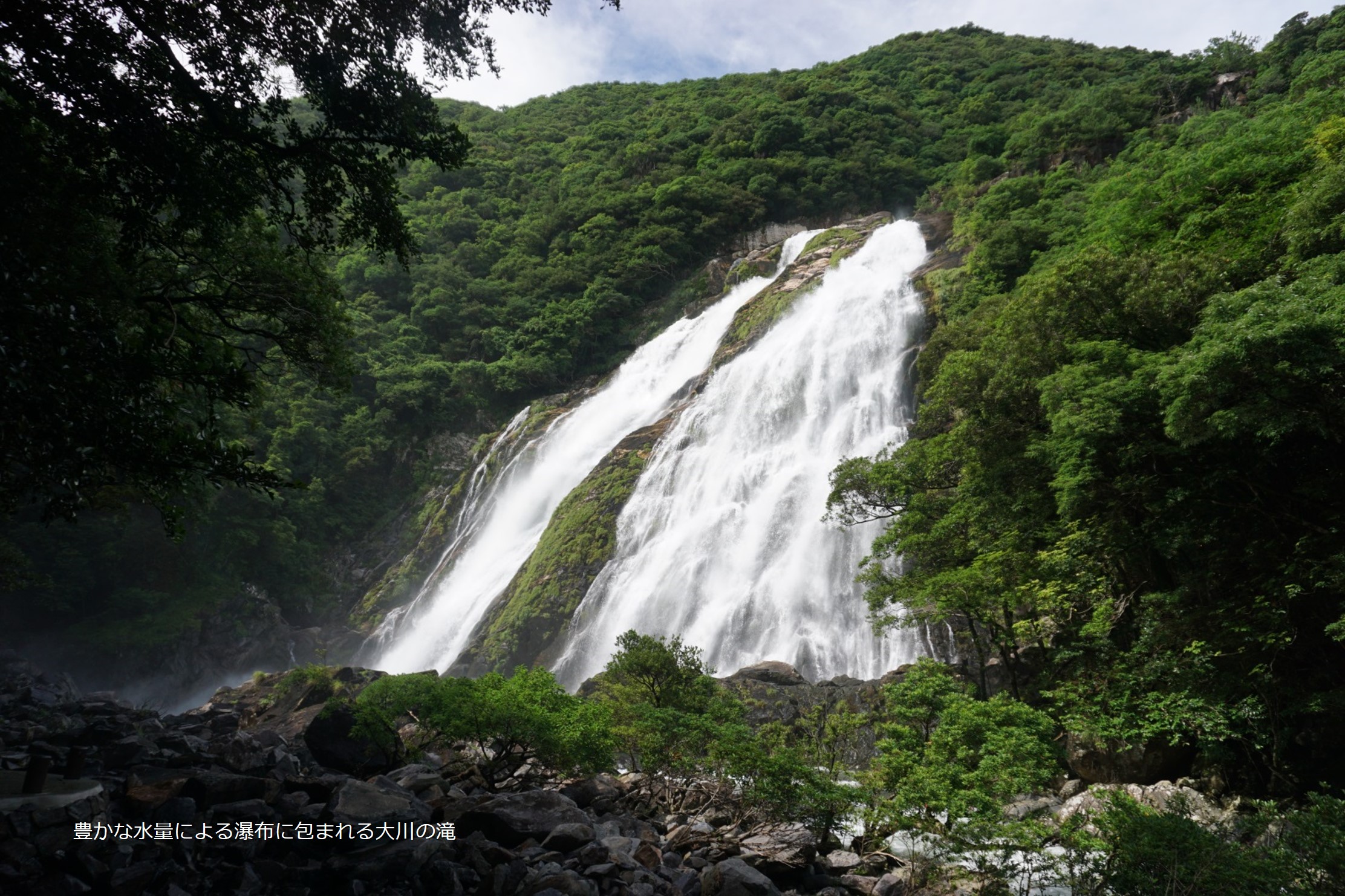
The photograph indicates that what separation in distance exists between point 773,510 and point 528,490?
42.0 feet

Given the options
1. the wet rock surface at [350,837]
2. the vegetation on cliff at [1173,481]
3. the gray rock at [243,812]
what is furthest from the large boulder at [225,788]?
the vegetation on cliff at [1173,481]

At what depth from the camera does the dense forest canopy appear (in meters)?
7.44

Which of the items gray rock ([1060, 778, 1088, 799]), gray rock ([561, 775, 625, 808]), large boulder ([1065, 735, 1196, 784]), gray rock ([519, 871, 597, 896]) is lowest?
gray rock ([519, 871, 597, 896])

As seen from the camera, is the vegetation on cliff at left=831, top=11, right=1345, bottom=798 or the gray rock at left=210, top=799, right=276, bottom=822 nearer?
the gray rock at left=210, top=799, right=276, bottom=822

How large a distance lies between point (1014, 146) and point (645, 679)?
3178 centimetres

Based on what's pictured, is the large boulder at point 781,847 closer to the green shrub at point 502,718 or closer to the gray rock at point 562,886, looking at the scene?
the green shrub at point 502,718

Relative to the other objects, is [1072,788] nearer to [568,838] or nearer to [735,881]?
[735,881]

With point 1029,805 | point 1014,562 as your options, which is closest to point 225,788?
point 1029,805

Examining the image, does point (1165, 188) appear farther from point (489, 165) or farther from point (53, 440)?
point (489, 165)

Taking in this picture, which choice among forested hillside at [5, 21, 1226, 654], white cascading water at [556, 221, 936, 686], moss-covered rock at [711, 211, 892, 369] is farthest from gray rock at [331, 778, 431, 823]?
moss-covered rock at [711, 211, 892, 369]

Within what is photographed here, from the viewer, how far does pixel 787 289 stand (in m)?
28.6

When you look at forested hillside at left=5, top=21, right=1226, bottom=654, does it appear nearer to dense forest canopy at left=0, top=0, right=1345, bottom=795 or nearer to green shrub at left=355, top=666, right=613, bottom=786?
dense forest canopy at left=0, top=0, right=1345, bottom=795

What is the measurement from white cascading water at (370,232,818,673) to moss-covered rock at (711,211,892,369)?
1440mm

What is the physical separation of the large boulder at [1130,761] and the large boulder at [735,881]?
5.64 metres
